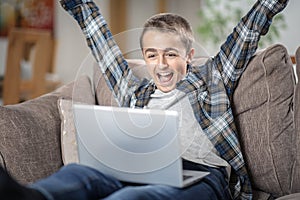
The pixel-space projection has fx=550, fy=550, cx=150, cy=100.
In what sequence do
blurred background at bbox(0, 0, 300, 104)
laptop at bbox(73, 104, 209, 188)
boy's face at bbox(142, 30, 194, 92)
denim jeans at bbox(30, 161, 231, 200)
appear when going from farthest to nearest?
1. blurred background at bbox(0, 0, 300, 104)
2. boy's face at bbox(142, 30, 194, 92)
3. laptop at bbox(73, 104, 209, 188)
4. denim jeans at bbox(30, 161, 231, 200)

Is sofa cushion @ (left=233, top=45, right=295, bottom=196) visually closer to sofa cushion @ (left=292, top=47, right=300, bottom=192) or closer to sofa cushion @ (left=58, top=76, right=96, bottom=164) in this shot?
sofa cushion @ (left=292, top=47, right=300, bottom=192)

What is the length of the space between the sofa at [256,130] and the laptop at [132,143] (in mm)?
303

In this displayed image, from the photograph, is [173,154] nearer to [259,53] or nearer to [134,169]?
[134,169]

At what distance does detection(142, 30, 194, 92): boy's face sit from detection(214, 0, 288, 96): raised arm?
152 millimetres

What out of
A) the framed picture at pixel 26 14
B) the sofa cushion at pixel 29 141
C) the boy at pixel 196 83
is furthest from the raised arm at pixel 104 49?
the framed picture at pixel 26 14

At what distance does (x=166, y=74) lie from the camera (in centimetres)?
173

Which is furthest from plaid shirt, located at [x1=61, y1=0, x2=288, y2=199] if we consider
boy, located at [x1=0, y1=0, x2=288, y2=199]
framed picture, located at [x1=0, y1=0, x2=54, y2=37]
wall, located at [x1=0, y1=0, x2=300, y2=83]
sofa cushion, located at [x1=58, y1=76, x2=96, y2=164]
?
framed picture, located at [x1=0, y1=0, x2=54, y2=37]

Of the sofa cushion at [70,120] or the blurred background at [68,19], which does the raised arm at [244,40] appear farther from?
the blurred background at [68,19]

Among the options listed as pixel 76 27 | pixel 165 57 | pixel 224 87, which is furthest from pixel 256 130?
pixel 76 27

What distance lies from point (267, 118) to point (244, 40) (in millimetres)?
270

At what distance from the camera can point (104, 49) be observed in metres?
1.93

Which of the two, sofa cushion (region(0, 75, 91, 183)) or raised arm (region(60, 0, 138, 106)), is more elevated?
raised arm (region(60, 0, 138, 106))

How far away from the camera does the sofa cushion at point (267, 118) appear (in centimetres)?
181

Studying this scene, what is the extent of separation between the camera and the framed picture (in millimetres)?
6688
